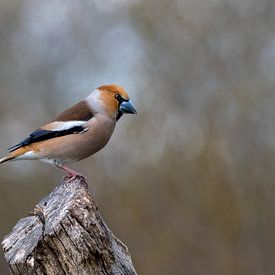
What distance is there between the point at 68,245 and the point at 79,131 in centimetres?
253

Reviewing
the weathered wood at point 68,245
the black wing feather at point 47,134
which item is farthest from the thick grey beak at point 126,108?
the weathered wood at point 68,245

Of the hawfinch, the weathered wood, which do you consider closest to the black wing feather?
the hawfinch

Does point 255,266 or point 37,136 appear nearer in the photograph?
point 37,136

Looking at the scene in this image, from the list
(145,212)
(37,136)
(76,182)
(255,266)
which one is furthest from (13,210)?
(76,182)

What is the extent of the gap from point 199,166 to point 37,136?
24.2 ft

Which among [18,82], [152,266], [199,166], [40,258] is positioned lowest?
[40,258]

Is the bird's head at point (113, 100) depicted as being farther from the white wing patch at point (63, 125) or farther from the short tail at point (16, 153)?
the short tail at point (16, 153)

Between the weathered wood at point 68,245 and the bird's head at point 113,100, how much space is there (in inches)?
94.6

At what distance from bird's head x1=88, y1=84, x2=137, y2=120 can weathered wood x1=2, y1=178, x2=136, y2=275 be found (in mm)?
2404

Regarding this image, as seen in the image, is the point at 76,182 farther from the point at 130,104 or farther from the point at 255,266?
the point at 255,266

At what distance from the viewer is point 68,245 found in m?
3.43

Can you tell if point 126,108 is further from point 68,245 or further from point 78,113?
point 68,245

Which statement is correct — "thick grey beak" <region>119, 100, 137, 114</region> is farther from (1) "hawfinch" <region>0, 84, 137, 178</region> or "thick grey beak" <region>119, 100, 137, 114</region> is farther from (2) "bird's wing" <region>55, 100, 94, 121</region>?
(2) "bird's wing" <region>55, 100, 94, 121</region>

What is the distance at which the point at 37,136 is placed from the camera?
6.07 m
